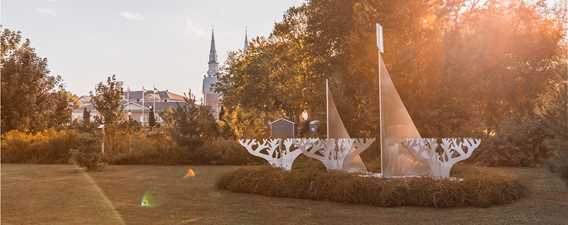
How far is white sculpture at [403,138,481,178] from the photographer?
11.2m

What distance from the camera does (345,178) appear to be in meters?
10.4

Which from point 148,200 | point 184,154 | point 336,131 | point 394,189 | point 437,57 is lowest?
point 148,200

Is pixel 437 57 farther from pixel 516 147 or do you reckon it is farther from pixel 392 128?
pixel 392 128

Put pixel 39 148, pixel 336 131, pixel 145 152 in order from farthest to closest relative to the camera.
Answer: pixel 39 148
pixel 145 152
pixel 336 131

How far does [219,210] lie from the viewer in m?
9.09

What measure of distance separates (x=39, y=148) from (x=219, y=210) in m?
20.4

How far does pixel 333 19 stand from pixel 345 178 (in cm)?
1679

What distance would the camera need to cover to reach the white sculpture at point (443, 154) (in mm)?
11195

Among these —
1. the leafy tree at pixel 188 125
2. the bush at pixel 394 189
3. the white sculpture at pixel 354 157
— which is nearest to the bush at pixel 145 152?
the leafy tree at pixel 188 125

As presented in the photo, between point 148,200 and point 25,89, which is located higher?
point 25,89

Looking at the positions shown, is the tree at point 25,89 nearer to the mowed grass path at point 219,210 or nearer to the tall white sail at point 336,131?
the mowed grass path at point 219,210

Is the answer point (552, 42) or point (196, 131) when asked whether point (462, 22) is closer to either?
point (552, 42)

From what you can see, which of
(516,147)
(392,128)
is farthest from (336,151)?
(516,147)

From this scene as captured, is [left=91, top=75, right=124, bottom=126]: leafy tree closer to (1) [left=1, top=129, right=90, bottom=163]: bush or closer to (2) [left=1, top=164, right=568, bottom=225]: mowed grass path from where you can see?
(1) [left=1, top=129, right=90, bottom=163]: bush
